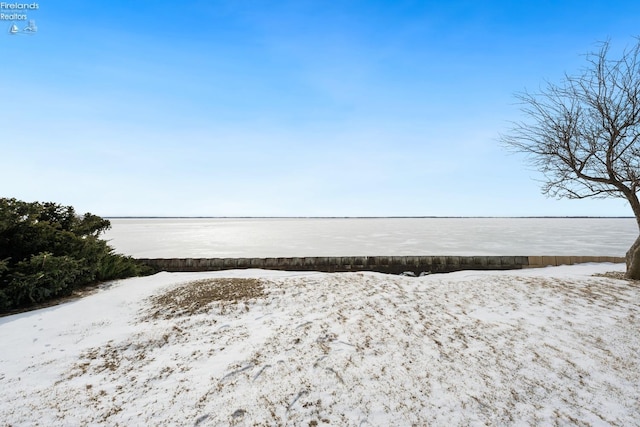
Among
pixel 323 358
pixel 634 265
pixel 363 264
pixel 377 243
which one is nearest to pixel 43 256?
pixel 323 358

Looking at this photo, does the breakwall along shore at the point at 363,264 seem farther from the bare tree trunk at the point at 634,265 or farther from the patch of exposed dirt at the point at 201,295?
the patch of exposed dirt at the point at 201,295

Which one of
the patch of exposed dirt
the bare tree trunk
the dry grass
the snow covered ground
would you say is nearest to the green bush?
the snow covered ground

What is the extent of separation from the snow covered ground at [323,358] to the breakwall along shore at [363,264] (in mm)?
2763

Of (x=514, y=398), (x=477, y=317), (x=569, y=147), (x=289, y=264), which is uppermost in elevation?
(x=569, y=147)

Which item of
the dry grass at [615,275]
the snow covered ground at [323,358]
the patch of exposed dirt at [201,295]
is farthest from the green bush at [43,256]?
the dry grass at [615,275]

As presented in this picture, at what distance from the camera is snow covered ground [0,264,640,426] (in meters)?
3.53

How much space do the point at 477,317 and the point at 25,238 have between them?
1027 centimetres

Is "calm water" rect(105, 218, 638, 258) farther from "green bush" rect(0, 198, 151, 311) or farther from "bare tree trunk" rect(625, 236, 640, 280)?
"bare tree trunk" rect(625, 236, 640, 280)

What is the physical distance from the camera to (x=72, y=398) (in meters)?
3.66

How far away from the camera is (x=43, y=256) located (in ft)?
21.2

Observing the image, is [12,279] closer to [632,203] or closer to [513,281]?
[513,281]

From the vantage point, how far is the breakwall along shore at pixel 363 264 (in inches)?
398

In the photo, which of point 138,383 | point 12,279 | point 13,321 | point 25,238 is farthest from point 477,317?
point 25,238

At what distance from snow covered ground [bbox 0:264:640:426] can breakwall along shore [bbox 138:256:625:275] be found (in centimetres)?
276
